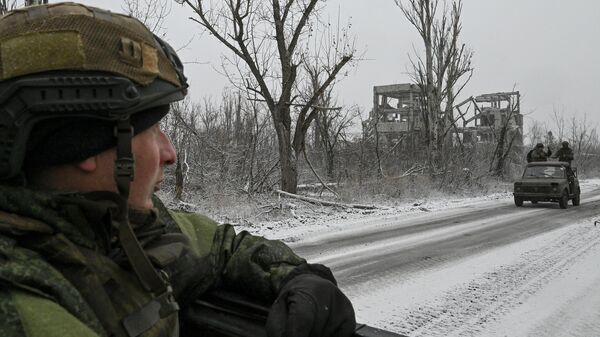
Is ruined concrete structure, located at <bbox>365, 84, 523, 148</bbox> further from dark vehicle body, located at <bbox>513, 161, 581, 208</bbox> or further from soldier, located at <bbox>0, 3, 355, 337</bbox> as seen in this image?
soldier, located at <bbox>0, 3, 355, 337</bbox>

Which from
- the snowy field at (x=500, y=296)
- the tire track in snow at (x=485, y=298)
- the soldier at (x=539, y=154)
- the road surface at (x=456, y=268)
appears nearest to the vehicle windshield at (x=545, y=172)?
the soldier at (x=539, y=154)

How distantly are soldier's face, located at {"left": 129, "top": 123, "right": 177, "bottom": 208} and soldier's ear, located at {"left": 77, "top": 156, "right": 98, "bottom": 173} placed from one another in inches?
3.8

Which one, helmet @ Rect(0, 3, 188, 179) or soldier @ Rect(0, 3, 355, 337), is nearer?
soldier @ Rect(0, 3, 355, 337)

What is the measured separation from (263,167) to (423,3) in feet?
33.4

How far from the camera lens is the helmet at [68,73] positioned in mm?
971

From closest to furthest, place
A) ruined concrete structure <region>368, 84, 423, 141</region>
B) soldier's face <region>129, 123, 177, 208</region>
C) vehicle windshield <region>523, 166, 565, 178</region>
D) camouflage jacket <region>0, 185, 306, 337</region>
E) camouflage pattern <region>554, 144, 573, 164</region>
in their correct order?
camouflage jacket <region>0, 185, 306, 337</region>, soldier's face <region>129, 123, 177, 208</region>, vehicle windshield <region>523, 166, 565, 178</region>, camouflage pattern <region>554, 144, 573, 164</region>, ruined concrete structure <region>368, 84, 423, 141</region>

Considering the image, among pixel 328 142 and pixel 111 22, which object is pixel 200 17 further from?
pixel 111 22

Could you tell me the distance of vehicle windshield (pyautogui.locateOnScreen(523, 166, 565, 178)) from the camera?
45.5 ft

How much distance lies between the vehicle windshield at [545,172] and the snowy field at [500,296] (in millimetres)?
7227

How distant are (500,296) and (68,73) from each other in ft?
14.5

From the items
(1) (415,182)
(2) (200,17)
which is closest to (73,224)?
(2) (200,17)

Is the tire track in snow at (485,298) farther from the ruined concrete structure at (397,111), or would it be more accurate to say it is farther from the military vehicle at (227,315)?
the ruined concrete structure at (397,111)

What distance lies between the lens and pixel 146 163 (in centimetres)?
117

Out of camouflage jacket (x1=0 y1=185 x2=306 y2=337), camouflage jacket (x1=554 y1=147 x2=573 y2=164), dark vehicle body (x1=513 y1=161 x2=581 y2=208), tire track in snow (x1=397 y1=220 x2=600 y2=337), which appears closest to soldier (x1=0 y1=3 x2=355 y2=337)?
camouflage jacket (x1=0 y1=185 x2=306 y2=337)
